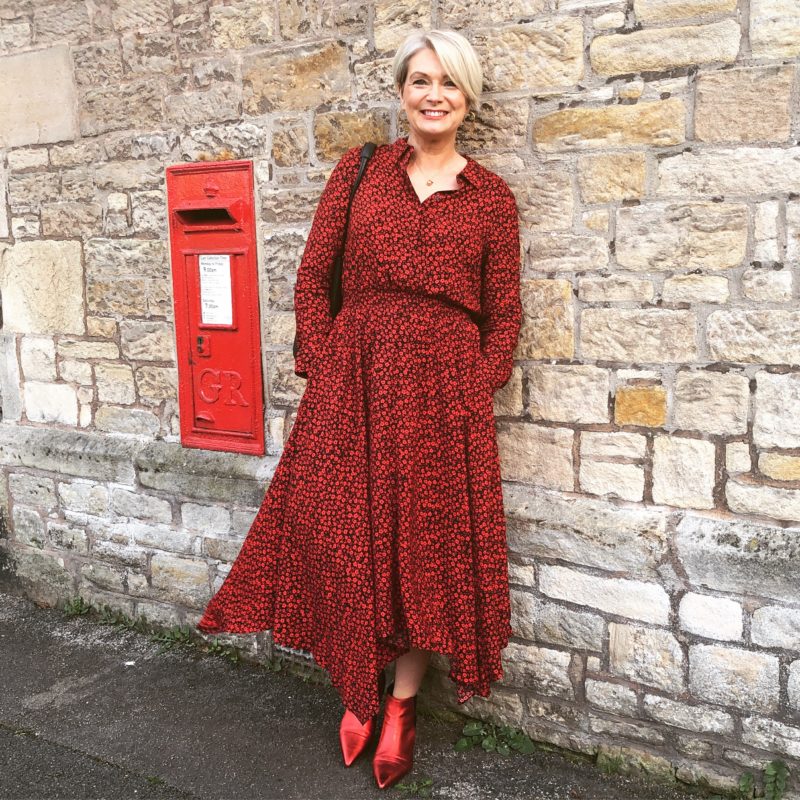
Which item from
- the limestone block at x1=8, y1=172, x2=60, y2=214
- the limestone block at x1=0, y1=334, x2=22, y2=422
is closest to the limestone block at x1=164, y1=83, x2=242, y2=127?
the limestone block at x1=8, y1=172, x2=60, y2=214

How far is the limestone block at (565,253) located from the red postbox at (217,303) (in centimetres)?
125

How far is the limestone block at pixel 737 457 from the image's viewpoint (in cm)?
262

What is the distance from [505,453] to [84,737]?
1.94 metres

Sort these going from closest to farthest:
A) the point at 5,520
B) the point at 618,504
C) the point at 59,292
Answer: the point at 618,504 < the point at 59,292 < the point at 5,520

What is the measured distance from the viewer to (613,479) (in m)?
2.84

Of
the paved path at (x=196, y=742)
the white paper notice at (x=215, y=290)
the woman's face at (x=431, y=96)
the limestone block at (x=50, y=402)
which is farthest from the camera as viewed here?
the limestone block at (x=50, y=402)

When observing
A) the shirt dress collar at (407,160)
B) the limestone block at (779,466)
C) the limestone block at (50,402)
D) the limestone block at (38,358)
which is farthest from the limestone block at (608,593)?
the limestone block at (38,358)

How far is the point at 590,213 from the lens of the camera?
276cm

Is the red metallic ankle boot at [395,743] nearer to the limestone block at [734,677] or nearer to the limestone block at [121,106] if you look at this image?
the limestone block at [734,677]

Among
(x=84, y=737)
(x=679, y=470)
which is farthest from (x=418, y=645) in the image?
(x=84, y=737)

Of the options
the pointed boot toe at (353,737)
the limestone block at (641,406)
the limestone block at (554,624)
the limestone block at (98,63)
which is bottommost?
the pointed boot toe at (353,737)

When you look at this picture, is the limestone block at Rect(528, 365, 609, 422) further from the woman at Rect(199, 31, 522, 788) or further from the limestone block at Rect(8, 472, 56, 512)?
the limestone block at Rect(8, 472, 56, 512)

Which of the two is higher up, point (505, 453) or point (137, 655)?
point (505, 453)

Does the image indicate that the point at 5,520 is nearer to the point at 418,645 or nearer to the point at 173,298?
the point at 173,298
